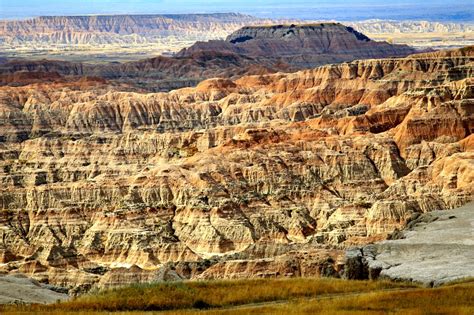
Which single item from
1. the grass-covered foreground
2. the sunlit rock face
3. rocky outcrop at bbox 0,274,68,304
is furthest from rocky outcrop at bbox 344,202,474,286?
rocky outcrop at bbox 0,274,68,304

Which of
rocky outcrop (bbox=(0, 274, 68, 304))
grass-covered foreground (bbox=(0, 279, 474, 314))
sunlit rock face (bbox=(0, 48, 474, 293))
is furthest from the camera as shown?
sunlit rock face (bbox=(0, 48, 474, 293))

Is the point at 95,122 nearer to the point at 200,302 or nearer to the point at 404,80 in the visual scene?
the point at 404,80

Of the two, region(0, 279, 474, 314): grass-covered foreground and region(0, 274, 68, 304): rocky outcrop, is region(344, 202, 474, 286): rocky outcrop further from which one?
region(0, 274, 68, 304): rocky outcrop

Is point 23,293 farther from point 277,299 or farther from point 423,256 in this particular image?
Result: point 423,256

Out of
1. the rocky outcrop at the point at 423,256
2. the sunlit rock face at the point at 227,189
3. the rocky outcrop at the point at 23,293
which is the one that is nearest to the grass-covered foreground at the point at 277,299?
the rocky outcrop at the point at 423,256

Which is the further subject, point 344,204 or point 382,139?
Result: point 382,139

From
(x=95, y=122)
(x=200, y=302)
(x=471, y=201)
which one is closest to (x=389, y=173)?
(x=471, y=201)

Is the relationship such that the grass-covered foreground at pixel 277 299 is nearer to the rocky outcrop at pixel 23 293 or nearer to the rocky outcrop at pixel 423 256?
the rocky outcrop at pixel 423 256
